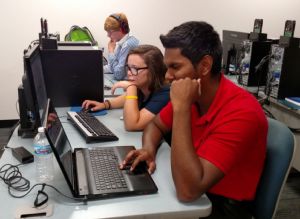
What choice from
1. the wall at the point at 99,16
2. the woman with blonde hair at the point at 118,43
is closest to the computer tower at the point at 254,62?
the woman with blonde hair at the point at 118,43

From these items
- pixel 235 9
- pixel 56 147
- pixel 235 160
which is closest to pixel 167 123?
pixel 235 160

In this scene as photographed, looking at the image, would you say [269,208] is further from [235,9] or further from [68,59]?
[235,9]

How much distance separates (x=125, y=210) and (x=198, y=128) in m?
0.48

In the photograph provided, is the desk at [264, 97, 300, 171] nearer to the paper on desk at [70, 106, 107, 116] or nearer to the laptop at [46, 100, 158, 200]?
the paper on desk at [70, 106, 107, 116]

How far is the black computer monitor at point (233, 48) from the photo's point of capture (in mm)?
3092

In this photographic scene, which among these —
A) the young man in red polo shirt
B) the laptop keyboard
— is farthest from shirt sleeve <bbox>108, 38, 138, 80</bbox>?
the young man in red polo shirt

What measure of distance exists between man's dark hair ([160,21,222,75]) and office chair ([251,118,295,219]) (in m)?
0.36

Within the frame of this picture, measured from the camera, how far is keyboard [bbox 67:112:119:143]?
1.58m

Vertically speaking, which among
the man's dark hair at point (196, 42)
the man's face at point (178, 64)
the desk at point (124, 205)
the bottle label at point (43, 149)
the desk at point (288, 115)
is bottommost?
the desk at point (288, 115)

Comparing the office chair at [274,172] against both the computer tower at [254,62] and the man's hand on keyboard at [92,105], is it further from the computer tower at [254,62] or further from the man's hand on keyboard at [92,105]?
the computer tower at [254,62]

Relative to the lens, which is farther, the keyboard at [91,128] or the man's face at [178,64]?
the keyboard at [91,128]

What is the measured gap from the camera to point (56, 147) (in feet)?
3.46

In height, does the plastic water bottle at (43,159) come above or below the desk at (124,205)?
above

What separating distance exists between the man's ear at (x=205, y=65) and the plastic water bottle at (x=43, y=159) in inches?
25.1
